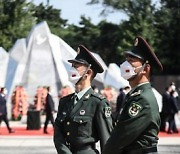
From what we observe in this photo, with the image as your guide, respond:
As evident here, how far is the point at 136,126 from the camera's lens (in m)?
3.98

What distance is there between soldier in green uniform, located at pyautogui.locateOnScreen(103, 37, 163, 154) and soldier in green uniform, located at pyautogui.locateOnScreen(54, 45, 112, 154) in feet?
2.74

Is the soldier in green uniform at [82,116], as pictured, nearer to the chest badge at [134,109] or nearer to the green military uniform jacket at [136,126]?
the green military uniform jacket at [136,126]

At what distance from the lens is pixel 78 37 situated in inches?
2562

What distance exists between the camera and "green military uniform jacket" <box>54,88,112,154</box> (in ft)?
16.5

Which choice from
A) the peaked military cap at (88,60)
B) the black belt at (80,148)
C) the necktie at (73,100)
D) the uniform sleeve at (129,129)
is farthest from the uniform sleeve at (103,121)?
the uniform sleeve at (129,129)

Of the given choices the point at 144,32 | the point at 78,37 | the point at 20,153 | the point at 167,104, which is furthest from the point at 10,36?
the point at 20,153

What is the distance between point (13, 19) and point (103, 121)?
45028mm

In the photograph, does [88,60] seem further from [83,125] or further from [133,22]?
[133,22]

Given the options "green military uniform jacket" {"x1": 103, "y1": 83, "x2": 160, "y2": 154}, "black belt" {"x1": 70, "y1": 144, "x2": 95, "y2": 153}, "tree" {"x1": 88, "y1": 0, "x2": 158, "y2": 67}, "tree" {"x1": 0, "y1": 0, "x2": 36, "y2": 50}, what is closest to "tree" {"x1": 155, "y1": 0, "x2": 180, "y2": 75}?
"tree" {"x1": 88, "y1": 0, "x2": 158, "y2": 67}

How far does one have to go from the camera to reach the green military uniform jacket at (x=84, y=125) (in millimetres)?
5039

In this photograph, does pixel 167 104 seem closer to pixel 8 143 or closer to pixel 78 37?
pixel 8 143

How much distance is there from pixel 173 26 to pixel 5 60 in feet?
81.9

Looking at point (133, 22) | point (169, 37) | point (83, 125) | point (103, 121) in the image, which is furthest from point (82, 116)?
point (133, 22)

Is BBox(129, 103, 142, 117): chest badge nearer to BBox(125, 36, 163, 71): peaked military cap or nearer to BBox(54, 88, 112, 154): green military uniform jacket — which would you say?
BBox(125, 36, 163, 71): peaked military cap
